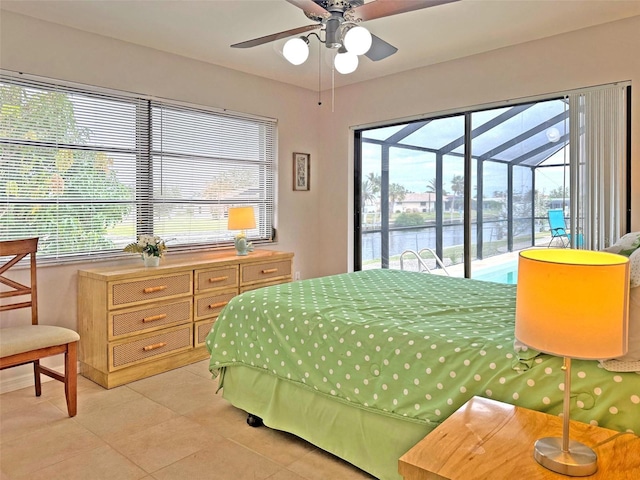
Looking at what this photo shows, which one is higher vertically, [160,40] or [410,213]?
[160,40]

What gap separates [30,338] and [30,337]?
12 mm

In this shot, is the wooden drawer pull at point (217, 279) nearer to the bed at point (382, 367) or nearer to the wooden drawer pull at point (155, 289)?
the wooden drawer pull at point (155, 289)

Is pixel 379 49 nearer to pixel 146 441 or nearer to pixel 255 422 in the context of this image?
pixel 255 422

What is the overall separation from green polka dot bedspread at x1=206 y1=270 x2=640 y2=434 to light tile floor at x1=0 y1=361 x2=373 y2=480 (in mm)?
350

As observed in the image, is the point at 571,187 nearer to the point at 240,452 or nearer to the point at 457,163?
the point at 457,163

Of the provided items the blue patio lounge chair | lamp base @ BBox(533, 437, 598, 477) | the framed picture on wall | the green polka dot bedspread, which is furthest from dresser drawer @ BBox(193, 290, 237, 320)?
lamp base @ BBox(533, 437, 598, 477)

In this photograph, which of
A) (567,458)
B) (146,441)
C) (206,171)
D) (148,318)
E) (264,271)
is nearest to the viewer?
(567,458)

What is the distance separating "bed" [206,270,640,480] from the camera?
5.37ft

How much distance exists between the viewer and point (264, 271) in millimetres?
4230

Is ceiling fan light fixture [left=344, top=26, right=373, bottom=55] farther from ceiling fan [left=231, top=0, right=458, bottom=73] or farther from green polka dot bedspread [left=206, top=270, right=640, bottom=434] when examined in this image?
green polka dot bedspread [left=206, top=270, right=640, bottom=434]

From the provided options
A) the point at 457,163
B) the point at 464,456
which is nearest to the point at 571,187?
the point at 457,163

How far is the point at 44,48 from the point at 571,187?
4.02 m

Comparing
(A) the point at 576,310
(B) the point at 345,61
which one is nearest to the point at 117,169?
(B) the point at 345,61

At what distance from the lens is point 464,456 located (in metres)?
1.29
